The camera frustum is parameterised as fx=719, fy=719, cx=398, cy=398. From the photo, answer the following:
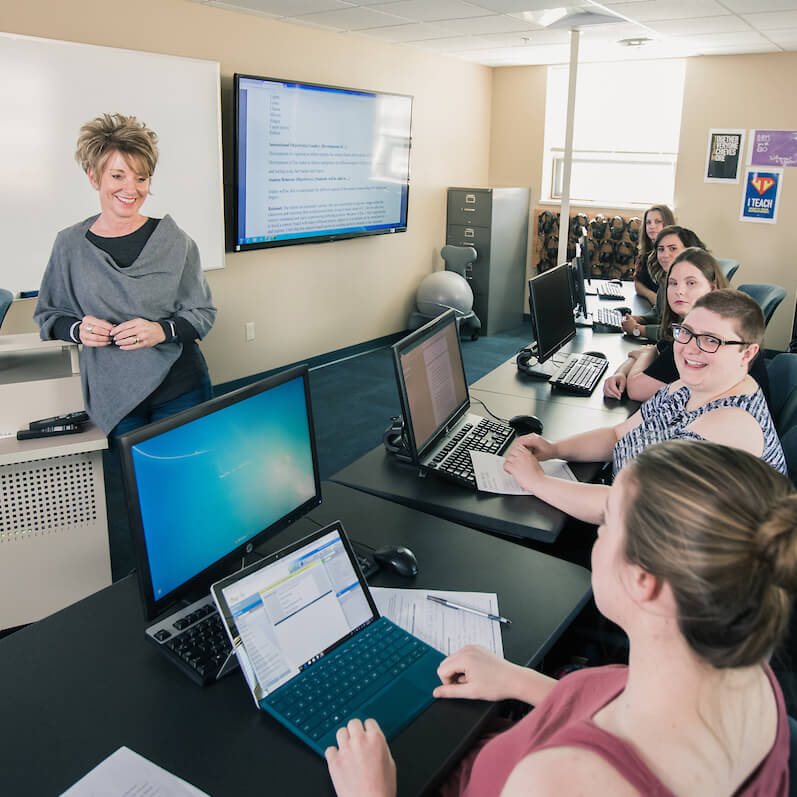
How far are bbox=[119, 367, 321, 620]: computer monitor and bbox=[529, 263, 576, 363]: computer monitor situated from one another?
1.50 metres

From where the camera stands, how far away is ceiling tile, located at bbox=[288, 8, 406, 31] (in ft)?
14.5

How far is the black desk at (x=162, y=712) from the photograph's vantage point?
3.41ft

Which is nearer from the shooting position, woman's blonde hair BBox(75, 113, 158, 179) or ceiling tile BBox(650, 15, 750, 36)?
woman's blonde hair BBox(75, 113, 158, 179)

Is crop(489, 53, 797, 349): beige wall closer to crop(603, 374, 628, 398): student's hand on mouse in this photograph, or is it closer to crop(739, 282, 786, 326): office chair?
crop(739, 282, 786, 326): office chair

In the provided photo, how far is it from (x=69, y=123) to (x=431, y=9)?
2.22m

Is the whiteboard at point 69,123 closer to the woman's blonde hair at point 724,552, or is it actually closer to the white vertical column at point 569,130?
the white vertical column at point 569,130

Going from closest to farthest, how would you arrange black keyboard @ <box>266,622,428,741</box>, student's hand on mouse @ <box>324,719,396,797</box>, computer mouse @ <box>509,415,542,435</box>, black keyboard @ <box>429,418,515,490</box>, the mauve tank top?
the mauve tank top < student's hand on mouse @ <box>324,719,396,797</box> < black keyboard @ <box>266,622,428,741</box> < black keyboard @ <box>429,418,515,490</box> < computer mouse @ <box>509,415,542,435</box>

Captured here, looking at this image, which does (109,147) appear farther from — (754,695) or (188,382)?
(754,695)

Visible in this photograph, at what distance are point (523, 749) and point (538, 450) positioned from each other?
128 cm

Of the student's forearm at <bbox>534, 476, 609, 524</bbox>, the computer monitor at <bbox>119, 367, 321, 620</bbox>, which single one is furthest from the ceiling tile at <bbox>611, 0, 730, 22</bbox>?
the computer monitor at <bbox>119, 367, 321, 620</bbox>

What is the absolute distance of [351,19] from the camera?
4625mm

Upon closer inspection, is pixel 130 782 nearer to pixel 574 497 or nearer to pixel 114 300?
pixel 574 497

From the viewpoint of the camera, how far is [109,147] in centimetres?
237

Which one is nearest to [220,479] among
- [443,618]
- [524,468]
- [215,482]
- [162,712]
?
[215,482]
